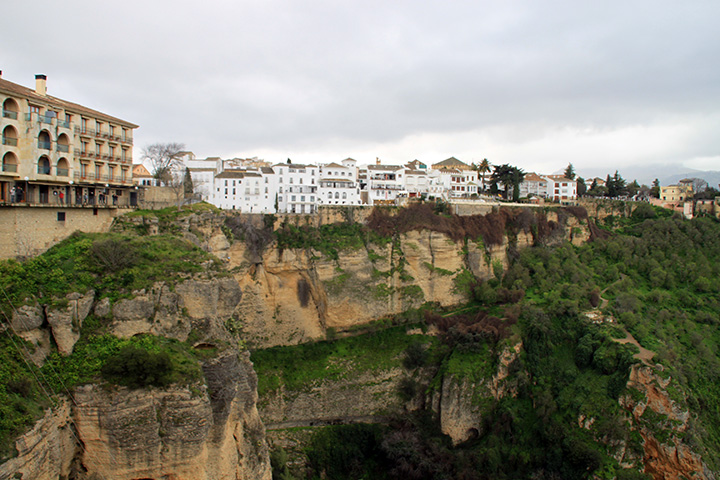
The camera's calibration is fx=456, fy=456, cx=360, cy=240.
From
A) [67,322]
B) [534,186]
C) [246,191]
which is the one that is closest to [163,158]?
[246,191]

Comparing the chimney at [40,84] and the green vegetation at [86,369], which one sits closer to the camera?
the green vegetation at [86,369]

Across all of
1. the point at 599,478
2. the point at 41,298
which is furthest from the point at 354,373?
the point at 41,298

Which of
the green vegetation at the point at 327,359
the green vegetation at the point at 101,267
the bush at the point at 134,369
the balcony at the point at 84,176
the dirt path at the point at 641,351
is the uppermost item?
the balcony at the point at 84,176

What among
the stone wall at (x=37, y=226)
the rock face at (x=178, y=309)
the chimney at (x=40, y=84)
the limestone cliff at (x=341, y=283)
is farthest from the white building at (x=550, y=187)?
the chimney at (x=40, y=84)

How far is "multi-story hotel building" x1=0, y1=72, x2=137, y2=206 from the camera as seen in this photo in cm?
1634

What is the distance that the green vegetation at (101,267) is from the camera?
13.6m

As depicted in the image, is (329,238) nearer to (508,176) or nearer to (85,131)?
(85,131)

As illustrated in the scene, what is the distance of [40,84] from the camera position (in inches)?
715

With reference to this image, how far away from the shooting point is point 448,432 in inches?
1080

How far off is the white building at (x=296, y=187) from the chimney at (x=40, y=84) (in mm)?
21718

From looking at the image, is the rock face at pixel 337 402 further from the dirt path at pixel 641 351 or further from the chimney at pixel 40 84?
the chimney at pixel 40 84

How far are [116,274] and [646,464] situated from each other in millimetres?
25584

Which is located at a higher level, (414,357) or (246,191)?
(246,191)

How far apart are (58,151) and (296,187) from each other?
2303cm
